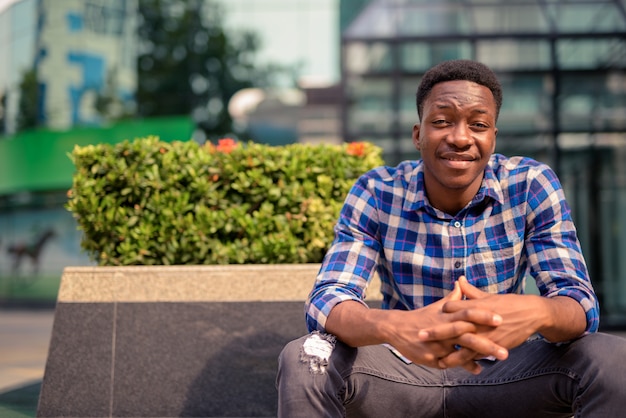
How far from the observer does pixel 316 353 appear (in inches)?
89.2

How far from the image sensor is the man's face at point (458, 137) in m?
2.56

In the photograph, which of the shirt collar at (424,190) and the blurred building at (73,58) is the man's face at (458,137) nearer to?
the shirt collar at (424,190)

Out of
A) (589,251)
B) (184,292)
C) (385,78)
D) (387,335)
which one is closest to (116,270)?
(184,292)

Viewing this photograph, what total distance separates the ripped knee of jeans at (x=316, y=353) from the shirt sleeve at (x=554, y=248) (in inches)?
28.6

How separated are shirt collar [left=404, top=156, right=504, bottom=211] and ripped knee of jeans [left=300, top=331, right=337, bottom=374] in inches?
23.7

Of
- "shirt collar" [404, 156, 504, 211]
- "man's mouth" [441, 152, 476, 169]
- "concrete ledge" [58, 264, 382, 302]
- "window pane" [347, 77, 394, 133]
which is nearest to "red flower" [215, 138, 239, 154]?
"concrete ledge" [58, 264, 382, 302]

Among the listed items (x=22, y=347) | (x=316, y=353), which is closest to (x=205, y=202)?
(x=316, y=353)

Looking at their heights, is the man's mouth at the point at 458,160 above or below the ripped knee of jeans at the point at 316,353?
above

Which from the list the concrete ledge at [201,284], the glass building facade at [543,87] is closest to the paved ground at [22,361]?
the concrete ledge at [201,284]

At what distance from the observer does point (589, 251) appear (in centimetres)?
1129

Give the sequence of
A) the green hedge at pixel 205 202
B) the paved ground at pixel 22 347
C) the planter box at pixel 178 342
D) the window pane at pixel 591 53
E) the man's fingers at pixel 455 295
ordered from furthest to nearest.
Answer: the window pane at pixel 591 53 < the paved ground at pixel 22 347 < the green hedge at pixel 205 202 < the planter box at pixel 178 342 < the man's fingers at pixel 455 295

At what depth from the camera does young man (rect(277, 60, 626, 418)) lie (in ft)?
A: 7.14

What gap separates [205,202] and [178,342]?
85cm

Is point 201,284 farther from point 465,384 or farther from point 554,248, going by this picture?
point 554,248
